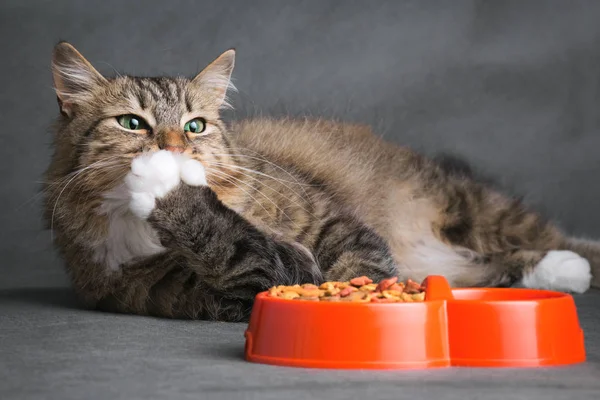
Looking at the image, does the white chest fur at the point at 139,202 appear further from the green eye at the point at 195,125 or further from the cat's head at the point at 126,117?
the green eye at the point at 195,125

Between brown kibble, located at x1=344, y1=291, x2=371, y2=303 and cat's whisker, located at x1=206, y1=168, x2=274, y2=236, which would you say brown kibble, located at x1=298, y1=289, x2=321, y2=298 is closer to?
brown kibble, located at x1=344, y1=291, x2=371, y2=303

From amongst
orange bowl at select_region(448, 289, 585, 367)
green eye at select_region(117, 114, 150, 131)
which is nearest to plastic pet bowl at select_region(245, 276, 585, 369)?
orange bowl at select_region(448, 289, 585, 367)

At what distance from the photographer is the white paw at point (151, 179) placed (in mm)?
2867

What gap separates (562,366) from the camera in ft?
7.59

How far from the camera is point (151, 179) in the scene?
2873mm

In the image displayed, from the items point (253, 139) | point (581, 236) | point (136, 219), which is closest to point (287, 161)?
point (253, 139)

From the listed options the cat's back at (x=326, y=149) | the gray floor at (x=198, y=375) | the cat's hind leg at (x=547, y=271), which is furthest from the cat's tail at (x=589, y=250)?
the gray floor at (x=198, y=375)

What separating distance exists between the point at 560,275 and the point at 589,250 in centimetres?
39

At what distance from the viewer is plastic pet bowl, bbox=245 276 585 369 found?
2.22 meters

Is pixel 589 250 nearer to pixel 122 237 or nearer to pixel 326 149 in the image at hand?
pixel 326 149

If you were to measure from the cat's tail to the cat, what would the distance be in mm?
208

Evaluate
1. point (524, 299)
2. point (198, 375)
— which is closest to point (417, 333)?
point (524, 299)

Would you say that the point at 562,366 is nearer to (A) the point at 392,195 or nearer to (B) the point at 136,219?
(B) the point at 136,219

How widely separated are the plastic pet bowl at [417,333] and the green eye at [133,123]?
1.05 metres
